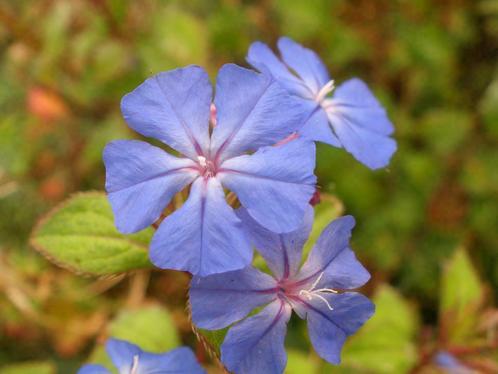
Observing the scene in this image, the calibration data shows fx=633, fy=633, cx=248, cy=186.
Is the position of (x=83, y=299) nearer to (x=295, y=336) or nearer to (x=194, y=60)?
(x=295, y=336)

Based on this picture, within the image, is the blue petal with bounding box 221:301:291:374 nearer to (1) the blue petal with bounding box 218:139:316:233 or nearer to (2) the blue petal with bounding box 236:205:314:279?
(2) the blue petal with bounding box 236:205:314:279

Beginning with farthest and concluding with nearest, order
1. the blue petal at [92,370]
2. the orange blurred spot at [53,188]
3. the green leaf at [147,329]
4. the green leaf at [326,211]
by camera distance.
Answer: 1. the orange blurred spot at [53,188]
2. the green leaf at [147,329]
3. the green leaf at [326,211]
4. the blue petal at [92,370]

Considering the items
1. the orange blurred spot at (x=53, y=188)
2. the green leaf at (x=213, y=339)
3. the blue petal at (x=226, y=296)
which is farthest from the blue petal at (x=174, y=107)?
the orange blurred spot at (x=53, y=188)

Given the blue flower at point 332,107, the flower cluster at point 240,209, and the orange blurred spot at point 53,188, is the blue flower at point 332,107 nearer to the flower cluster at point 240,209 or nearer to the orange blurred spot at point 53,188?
the flower cluster at point 240,209

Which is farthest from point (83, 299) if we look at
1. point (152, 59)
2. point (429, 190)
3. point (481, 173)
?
point (481, 173)

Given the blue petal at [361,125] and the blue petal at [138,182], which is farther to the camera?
the blue petal at [361,125]

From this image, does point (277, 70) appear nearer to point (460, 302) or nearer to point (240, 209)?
point (240, 209)
